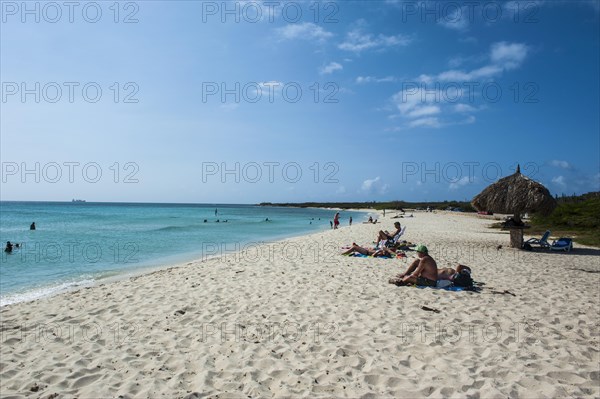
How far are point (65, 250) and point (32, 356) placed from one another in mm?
15128

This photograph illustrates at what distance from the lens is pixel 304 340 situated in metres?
4.76

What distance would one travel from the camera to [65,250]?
17.0 meters

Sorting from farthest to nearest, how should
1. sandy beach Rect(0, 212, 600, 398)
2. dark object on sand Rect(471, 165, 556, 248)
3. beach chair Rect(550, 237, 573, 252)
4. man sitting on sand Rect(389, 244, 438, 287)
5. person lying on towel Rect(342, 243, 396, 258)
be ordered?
dark object on sand Rect(471, 165, 556, 248), beach chair Rect(550, 237, 573, 252), person lying on towel Rect(342, 243, 396, 258), man sitting on sand Rect(389, 244, 438, 287), sandy beach Rect(0, 212, 600, 398)

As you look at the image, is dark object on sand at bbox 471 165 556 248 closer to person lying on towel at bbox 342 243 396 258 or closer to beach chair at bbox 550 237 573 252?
beach chair at bbox 550 237 573 252

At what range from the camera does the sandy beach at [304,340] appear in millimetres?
3666

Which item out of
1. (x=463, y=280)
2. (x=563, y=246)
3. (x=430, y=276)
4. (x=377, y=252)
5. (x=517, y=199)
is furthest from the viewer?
(x=517, y=199)

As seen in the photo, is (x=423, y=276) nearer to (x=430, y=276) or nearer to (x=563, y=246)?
(x=430, y=276)

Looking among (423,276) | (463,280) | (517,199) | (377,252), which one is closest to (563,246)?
(517,199)

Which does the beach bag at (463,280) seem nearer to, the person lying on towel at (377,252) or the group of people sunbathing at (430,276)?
the group of people sunbathing at (430,276)

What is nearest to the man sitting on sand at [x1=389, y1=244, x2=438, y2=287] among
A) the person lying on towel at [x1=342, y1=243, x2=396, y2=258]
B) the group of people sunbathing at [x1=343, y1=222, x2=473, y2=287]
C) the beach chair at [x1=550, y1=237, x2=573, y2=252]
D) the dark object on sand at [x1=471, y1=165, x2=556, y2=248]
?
the group of people sunbathing at [x1=343, y1=222, x2=473, y2=287]

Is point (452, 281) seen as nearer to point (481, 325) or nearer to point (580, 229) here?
point (481, 325)

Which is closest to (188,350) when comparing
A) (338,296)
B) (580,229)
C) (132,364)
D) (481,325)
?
(132,364)

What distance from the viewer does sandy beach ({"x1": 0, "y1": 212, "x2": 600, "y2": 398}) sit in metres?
3.67

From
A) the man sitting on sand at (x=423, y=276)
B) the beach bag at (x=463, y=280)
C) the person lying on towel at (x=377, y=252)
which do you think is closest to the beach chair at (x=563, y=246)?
the person lying on towel at (x=377, y=252)
